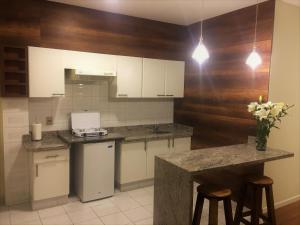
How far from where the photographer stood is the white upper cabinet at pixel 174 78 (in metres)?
4.13

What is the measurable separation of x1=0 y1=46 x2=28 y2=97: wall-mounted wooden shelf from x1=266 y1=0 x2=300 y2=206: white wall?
2.99 m

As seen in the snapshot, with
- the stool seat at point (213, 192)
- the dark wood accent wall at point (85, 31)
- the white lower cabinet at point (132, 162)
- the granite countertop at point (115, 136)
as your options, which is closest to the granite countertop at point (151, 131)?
the granite countertop at point (115, 136)

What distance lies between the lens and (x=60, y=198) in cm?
327

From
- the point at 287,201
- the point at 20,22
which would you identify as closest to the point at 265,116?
the point at 287,201

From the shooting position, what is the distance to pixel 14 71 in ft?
10.1

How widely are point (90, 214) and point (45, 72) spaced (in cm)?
183

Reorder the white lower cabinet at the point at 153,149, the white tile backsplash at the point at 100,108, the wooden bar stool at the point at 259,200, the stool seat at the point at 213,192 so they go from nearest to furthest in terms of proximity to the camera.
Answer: the stool seat at the point at 213,192 < the wooden bar stool at the point at 259,200 < the white tile backsplash at the point at 100,108 < the white lower cabinet at the point at 153,149

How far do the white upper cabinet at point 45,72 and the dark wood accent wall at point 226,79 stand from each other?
6.73ft

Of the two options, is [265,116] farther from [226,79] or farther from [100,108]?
→ [100,108]

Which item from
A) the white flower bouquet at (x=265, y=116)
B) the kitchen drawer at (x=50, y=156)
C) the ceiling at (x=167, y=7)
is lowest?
the kitchen drawer at (x=50, y=156)

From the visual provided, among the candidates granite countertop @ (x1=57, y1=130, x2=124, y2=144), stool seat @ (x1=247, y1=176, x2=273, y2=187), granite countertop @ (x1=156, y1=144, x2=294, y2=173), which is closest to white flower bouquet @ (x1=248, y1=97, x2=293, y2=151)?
granite countertop @ (x1=156, y1=144, x2=294, y2=173)

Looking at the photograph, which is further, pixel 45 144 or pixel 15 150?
pixel 15 150

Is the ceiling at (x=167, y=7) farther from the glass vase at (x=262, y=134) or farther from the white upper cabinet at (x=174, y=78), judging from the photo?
the glass vase at (x=262, y=134)

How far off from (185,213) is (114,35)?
2651 millimetres
